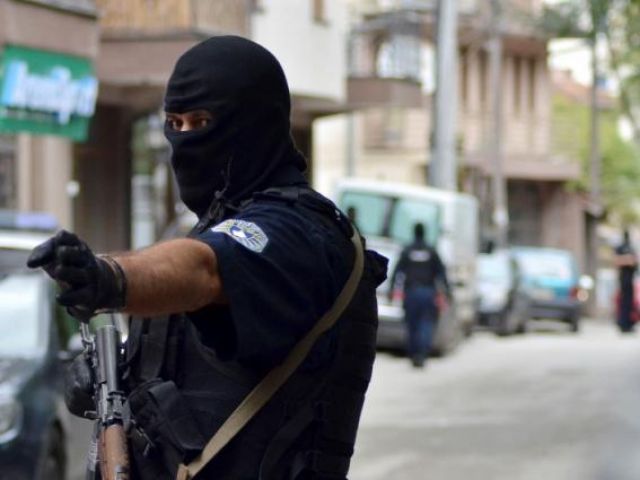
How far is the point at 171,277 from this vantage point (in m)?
3.01

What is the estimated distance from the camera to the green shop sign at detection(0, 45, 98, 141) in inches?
719

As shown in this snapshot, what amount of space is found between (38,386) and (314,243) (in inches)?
228

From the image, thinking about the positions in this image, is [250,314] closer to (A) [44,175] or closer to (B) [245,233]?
(B) [245,233]

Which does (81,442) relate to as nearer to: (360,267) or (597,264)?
(360,267)

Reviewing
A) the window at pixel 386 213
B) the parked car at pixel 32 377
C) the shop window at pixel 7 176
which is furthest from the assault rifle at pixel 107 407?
the window at pixel 386 213

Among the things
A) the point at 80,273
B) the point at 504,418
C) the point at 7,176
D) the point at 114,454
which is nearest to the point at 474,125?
the point at 7,176

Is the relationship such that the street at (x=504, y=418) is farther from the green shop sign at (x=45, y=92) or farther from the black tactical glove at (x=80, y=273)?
the black tactical glove at (x=80, y=273)

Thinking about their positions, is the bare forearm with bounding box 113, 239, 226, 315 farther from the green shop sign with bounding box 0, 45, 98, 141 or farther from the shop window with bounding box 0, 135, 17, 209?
the shop window with bounding box 0, 135, 17, 209

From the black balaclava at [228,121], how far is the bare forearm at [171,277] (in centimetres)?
30

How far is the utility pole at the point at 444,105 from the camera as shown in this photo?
82.5ft

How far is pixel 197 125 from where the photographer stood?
3414 mm

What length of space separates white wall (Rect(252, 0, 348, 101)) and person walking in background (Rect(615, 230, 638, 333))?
5.05 m

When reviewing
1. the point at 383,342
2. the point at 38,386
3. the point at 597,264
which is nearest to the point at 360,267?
the point at 38,386

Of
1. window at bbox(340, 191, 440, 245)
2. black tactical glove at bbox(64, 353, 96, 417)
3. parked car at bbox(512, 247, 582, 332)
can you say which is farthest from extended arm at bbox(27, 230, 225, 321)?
parked car at bbox(512, 247, 582, 332)
